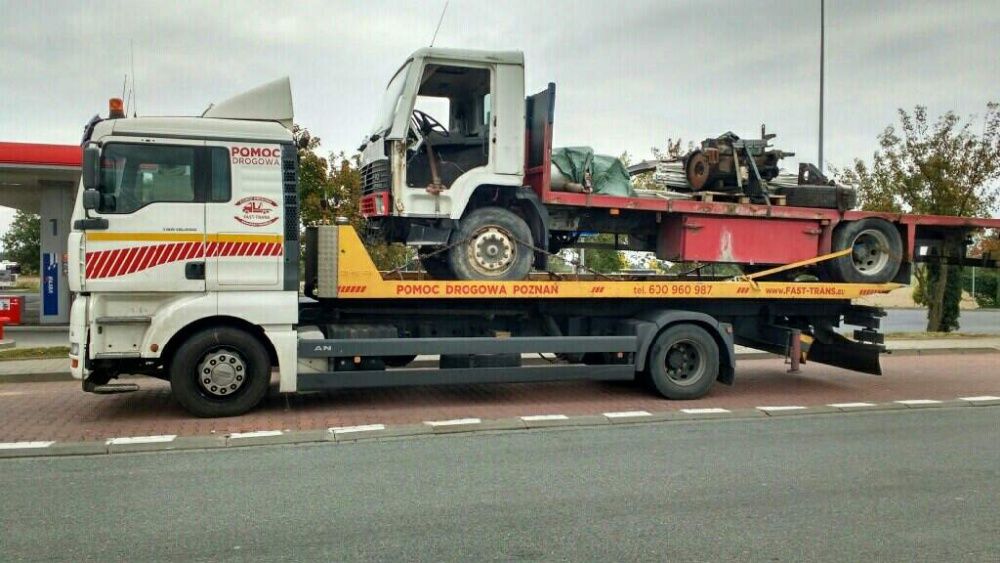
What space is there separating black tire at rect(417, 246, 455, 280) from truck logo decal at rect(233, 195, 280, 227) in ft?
5.66

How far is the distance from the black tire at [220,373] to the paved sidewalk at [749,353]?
2.44 m

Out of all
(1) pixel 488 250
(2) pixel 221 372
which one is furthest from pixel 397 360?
(2) pixel 221 372

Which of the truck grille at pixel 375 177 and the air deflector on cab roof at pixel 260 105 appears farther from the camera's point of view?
the truck grille at pixel 375 177

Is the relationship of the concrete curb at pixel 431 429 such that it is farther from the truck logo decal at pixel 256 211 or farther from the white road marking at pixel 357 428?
the truck logo decal at pixel 256 211

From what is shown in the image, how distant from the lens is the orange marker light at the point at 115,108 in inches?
324

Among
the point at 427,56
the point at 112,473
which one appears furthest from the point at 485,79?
the point at 112,473

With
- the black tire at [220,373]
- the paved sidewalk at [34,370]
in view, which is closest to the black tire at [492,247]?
the black tire at [220,373]

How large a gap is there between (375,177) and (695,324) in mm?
4098

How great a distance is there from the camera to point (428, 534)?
5.03 meters

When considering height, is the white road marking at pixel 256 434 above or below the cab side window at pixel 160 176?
below

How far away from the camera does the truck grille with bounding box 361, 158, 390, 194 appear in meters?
9.23

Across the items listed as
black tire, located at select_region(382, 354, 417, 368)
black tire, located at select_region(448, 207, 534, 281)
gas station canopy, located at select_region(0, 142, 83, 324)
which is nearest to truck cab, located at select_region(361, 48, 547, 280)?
black tire, located at select_region(448, 207, 534, 281)

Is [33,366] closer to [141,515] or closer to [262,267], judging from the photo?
[262,267]

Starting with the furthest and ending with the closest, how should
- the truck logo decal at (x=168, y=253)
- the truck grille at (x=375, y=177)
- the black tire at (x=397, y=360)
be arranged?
the black tire at (x=397, y=360)
the truck grille at (x=375, y=177)
the truck logo decal at (x=168, y=253)
